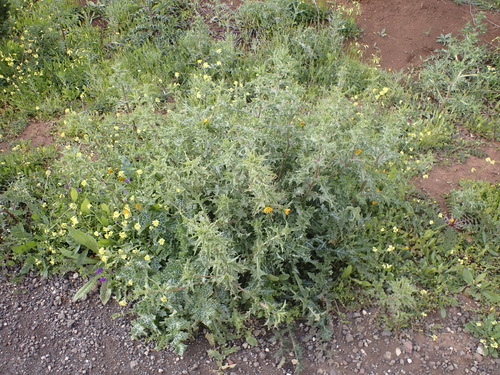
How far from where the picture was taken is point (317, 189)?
3227 millimetres

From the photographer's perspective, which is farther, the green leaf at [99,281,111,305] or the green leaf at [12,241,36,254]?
the green leaf at [12,241,36,254]

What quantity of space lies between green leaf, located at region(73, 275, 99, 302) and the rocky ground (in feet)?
0.18

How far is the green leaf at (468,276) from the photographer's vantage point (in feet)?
11.1

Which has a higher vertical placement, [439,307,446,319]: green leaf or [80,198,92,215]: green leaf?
[80,198,92,215]: green leaf

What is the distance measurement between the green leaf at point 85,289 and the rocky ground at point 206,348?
2.2 inches

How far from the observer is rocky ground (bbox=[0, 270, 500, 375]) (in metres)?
2.99

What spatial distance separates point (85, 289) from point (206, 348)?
101 centimetres

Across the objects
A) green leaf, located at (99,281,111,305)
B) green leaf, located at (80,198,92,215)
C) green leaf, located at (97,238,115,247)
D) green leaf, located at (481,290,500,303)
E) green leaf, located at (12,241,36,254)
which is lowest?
green leaf, located at (481,290,500,303)

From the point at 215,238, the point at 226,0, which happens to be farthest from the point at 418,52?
the point at 215,238

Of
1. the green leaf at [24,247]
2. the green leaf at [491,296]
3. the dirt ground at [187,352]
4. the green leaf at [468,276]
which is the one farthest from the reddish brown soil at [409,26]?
the green leaf at [24,247]

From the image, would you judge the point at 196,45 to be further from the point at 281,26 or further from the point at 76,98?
the point at 76,98

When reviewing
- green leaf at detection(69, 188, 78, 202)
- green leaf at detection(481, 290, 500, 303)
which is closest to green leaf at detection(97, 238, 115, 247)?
green leaf at detection(69, 188, 78, 202)

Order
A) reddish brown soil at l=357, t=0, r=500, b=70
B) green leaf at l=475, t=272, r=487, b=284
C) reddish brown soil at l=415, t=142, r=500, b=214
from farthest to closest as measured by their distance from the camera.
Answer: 1. reddish brown soil at l=357, t=0, r=500, b=70
2. reddish brown soil at l=415, t=142, r=500, b=214
3. green leaf at l=475, t=272, r=487, b=284

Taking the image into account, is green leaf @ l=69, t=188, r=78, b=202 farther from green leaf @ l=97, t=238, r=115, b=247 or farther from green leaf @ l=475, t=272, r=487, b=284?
green leaf @ l=475, t=272, r=487, b=284
